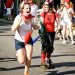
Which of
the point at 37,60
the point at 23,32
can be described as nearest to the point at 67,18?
the point at 37,60

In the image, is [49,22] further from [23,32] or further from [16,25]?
[16,25]

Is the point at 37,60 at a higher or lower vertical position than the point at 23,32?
lower

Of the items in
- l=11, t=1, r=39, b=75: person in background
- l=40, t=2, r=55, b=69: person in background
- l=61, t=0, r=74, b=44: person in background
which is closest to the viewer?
l=11, t=1, r=39, b=75: person in background

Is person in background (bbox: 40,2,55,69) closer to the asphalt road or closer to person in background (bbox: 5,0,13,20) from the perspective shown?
the asphalt road

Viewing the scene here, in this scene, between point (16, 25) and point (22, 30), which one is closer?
point (16, 25)

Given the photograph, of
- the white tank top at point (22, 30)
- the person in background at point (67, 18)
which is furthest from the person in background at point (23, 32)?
the person in background at point (67, 18)

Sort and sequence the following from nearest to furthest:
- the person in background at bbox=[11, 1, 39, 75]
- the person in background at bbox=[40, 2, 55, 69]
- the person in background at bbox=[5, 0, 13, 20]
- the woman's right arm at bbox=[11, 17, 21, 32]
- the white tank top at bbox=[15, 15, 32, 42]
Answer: the woman's right arm at bbox=[11, 17, 21, 32] → the person in background at bbox=[11, 1, 39, 75] → the white tank top at bbox=[15, 15, 32, 42] → the person in background at bbox=[40, 2, 55, 69] → the person in background at bbox=[5, 0, 13, 20]

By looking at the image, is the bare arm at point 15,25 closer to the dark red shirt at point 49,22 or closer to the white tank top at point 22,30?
the white tank top at point 22,30

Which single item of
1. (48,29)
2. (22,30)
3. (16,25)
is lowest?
(48,29)

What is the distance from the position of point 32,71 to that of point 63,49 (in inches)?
171

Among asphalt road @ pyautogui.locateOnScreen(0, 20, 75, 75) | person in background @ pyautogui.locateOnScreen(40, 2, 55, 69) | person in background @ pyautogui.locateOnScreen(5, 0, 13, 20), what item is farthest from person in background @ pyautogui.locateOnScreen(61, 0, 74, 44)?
person in background @ pyautogui.locateOnScreen(5, 0, 13, 20)

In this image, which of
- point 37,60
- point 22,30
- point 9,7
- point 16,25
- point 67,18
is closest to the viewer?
point 16,25

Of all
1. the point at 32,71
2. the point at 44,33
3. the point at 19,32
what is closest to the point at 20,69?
the point at 32,71

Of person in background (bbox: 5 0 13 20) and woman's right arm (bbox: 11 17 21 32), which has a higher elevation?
woman's right arm (bbox: 11 17 21 32)
